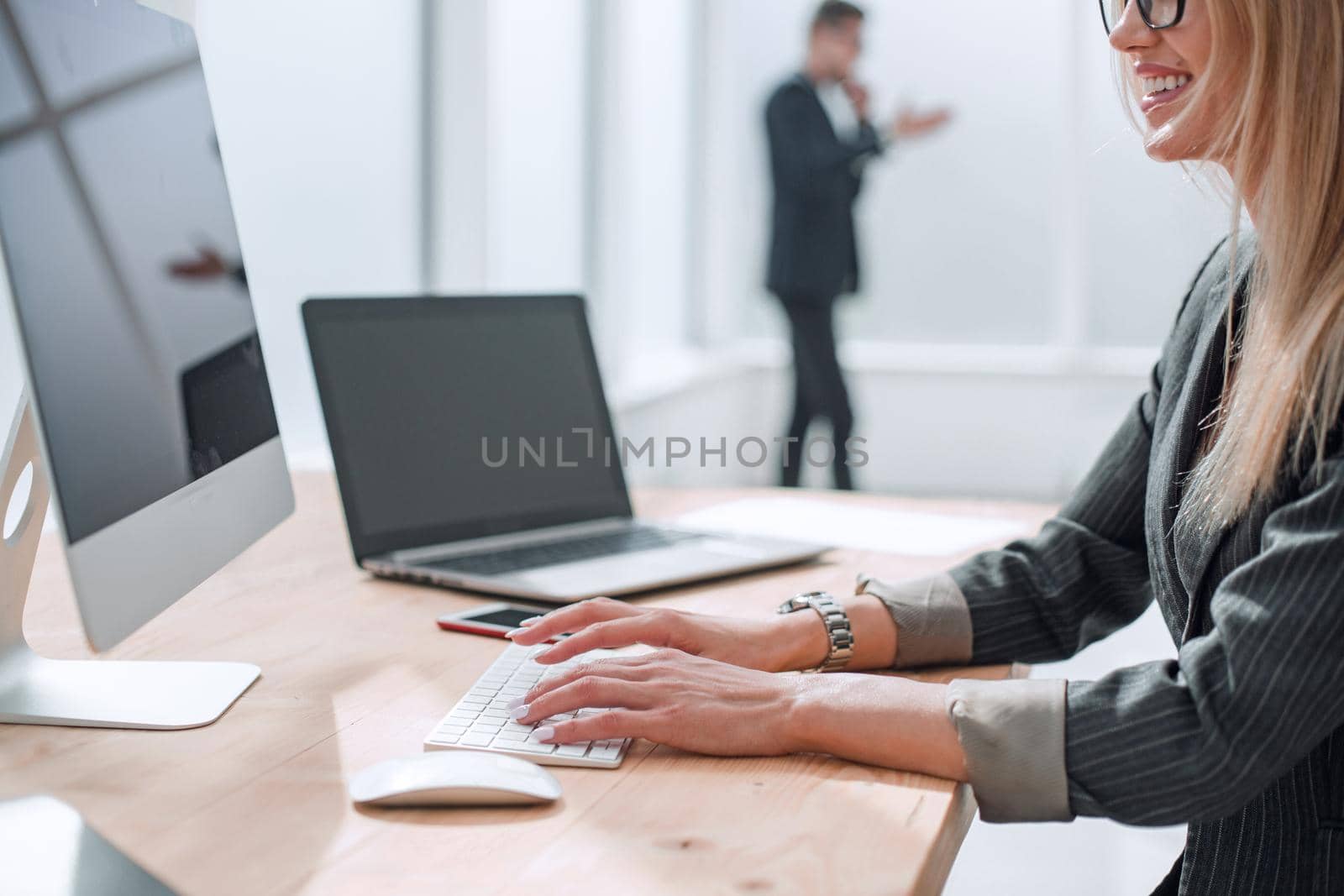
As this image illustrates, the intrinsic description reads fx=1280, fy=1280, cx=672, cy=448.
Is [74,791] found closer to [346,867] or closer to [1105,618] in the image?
[346,867]

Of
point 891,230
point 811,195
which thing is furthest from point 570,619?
point 891,230

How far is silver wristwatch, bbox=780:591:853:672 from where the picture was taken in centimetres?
92

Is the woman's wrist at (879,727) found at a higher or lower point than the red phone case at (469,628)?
higher

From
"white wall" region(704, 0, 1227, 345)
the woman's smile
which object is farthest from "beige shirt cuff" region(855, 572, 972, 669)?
"white wall" region(704, 0, 1227, 345)

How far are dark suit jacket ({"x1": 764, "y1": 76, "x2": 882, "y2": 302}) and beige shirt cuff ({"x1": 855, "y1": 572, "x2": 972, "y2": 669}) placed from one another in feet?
10.2

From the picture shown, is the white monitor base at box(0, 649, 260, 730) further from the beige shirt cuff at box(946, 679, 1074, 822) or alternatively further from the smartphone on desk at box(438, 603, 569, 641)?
the beige shirt cuff at box(946, 679, 1074, 822)

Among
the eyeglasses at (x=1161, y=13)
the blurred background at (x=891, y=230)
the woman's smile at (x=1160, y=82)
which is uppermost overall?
the eyeglasses at (x=1161, y=13)

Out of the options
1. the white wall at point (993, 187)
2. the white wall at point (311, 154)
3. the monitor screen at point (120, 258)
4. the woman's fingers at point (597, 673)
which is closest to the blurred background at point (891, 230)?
the white wall at point (993, 187)

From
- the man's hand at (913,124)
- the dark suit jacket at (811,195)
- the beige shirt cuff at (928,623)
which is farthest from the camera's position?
the man's hand at (913,124)

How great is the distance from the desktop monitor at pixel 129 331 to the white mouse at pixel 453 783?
171 millimetres

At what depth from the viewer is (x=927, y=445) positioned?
4965 mm

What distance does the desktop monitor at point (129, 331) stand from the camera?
2.21 feet

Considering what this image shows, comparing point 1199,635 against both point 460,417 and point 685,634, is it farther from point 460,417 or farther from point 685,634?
point 460,417

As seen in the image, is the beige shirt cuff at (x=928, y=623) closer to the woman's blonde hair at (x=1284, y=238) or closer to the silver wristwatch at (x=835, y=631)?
the silver wristwatch at (x=835, y=631)
